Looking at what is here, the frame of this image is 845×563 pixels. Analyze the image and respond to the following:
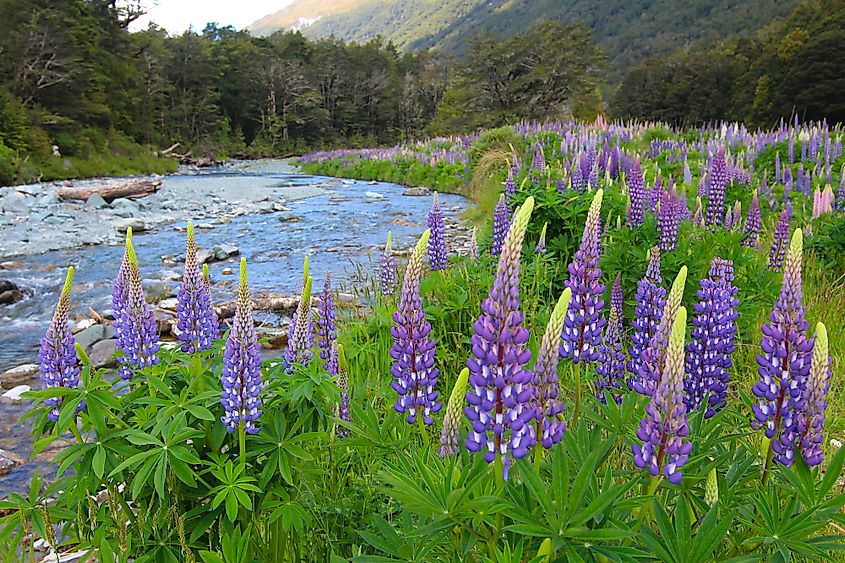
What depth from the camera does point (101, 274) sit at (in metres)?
7.79

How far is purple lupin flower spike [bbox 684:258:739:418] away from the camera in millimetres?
1990

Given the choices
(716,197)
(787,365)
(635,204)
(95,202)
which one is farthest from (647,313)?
(95,202)

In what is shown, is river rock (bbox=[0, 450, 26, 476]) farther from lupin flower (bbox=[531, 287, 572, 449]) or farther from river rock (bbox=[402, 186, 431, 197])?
river rock (bbox=[402, 186, 431, 197])

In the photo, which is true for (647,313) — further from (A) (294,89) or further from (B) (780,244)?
(A) (294,89)

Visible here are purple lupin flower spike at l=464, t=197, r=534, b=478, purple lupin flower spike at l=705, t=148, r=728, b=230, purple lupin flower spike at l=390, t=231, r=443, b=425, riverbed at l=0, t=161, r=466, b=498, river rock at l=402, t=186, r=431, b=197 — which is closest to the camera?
purple lupin flower spike at l=464, t=197, r=534, b=478

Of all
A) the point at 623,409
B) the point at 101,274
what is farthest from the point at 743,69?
the point at 623,409

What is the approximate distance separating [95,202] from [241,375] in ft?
43.8

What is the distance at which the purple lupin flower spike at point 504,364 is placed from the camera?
4.03ft

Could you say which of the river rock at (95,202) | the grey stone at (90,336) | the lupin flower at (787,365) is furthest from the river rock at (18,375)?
the river rock at (95,202)

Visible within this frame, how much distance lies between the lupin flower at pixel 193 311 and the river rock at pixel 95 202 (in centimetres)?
1236

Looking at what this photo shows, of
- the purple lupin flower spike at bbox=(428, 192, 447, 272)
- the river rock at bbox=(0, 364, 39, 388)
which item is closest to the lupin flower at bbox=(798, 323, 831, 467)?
the purple lupin flower spike at bbox=(428, 192, 447, 272)

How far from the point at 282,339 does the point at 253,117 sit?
49.2m

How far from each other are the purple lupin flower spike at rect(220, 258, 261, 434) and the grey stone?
3899mm

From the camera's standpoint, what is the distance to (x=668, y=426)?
135cm
